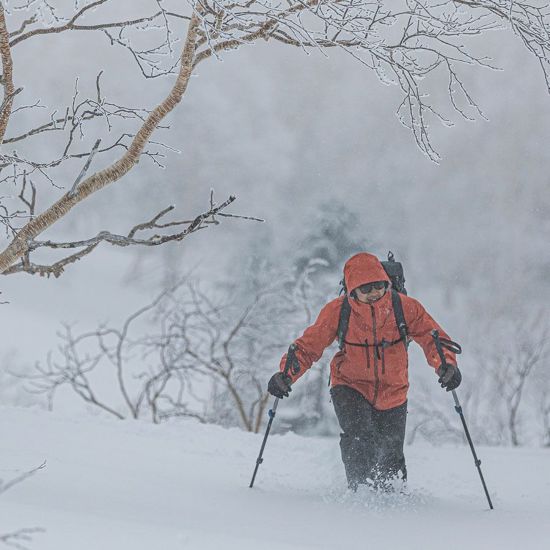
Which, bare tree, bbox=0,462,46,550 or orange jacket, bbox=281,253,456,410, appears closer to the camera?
bare tree, bbox=0,462,46,550

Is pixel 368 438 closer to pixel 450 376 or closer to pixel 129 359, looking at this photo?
pixel 450 376

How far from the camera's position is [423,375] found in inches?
1034

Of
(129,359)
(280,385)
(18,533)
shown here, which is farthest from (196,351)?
(18,533)

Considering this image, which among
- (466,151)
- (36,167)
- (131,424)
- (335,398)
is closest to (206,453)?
(131,424)

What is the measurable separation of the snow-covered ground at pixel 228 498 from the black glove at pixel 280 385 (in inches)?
28.7

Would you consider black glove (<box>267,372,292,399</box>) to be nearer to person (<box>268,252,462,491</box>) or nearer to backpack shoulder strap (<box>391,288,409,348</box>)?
person (<box>268,252,462,491</box>)

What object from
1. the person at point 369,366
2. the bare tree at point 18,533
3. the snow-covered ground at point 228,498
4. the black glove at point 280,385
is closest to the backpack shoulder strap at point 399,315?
the person at point 369,366

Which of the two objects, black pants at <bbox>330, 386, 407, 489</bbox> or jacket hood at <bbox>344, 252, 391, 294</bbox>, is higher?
jacket hood at <bbox>344, 252, 391, 294</bbox>

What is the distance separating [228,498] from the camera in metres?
4.50

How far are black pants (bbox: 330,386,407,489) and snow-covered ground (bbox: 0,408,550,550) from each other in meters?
0.27

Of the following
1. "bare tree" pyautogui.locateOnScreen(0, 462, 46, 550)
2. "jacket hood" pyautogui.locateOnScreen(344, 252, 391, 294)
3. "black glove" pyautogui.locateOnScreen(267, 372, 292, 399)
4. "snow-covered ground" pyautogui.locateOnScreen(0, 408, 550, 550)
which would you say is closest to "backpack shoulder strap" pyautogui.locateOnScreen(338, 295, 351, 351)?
"jacket hood" pyautogui.locateOnScreen(344, 252, 391, 294)

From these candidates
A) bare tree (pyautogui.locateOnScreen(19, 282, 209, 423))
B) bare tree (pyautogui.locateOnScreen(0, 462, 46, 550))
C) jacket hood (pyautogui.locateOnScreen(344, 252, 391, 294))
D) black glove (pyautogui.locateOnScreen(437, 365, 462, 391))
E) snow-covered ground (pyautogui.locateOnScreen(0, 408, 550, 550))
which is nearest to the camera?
bare tree (pyautogui.locateOnScreen(0, 462, 46, 550))

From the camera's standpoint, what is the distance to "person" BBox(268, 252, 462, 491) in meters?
4.91

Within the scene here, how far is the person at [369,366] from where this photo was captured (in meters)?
4.91
